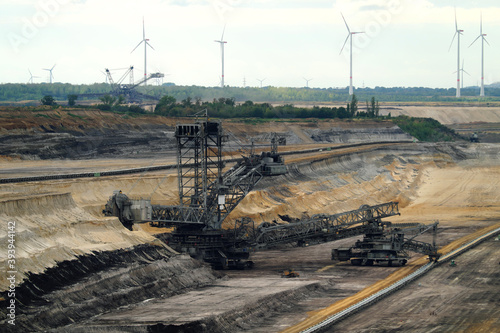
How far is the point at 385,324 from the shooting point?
49.2 m

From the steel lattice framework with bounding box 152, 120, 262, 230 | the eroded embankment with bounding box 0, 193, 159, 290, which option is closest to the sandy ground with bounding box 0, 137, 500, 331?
the eroded embankment with bounding box 0, 193, 159, 290

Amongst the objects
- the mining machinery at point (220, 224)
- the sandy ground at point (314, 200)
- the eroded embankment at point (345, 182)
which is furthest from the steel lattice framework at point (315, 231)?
the eroded embankment at point (345, 182)

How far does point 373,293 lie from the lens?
57938 millimetres

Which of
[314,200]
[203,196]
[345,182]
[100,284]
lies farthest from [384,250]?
[345,182]

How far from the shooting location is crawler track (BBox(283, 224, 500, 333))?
4847 cm

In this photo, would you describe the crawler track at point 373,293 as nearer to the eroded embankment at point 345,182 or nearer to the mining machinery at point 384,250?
the mining machinery at point 384,250

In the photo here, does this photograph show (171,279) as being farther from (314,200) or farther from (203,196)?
(314,200)

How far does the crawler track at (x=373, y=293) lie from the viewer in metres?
48.5

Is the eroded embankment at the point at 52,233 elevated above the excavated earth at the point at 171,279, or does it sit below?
above

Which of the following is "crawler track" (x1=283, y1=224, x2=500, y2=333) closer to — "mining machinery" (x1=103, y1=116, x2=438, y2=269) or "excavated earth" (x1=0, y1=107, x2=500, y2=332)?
"excavated earth" (x1=0, y1=107, x2=500, y2=332)

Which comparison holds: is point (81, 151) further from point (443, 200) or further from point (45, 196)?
point (45, 196)

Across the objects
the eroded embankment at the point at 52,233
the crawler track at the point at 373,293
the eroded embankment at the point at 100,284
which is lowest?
the crawler track at the point at 373,293

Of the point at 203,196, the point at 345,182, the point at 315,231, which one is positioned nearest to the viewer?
the point at 203,196

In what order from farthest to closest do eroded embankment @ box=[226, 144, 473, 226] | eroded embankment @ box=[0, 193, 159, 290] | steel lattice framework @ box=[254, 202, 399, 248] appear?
eroded embankment @ box=[226, 144, 473, 226]
steel lattice framework @ box=[254, 202, 399, 248]
eroded embankment @ box=[0, 193, 159, 290]
